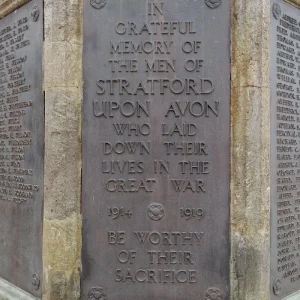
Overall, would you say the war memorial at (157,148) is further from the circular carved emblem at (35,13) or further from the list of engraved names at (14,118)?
the list of engraved names at (14,118)

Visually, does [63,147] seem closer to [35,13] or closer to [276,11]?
[35,13]

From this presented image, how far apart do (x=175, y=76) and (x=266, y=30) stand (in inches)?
37.6

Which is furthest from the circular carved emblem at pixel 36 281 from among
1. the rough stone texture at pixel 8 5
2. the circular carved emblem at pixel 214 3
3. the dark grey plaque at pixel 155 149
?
the circular carved emblem at pixel 214 3

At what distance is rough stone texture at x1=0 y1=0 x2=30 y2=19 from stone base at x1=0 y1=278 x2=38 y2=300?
3057 mm

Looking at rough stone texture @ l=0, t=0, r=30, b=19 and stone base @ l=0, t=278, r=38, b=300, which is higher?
rough stone texture @ l=0, t=0, r=30, b=19

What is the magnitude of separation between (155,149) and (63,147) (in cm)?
87

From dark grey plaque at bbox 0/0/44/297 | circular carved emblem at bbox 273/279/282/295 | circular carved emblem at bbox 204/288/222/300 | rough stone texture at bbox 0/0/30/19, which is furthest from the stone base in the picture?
rough stone texture at bbox 0/0/30/19

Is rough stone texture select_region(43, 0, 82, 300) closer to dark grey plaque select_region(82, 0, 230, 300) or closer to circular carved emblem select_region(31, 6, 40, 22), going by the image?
dark grey plaque select_region(82, 0, 230, 300)

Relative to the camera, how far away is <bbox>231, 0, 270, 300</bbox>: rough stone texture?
11.9 ft

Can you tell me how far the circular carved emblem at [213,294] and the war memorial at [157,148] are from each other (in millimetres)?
13

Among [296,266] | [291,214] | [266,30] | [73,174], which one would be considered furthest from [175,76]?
[296,266]

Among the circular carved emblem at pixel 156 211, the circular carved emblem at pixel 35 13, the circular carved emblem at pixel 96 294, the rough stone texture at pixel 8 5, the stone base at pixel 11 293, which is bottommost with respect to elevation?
the stone base at pixel 11 293

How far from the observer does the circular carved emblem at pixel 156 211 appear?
3.73 m

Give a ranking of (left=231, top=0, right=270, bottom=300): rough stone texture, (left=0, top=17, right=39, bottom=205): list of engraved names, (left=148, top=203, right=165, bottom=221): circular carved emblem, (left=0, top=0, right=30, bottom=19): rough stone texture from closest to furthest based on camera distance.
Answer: (left=231, top=0, right=270, bottom=300): rough stone texture, (left=148, top=203, right=165, bottom=221): circular carved emblem, (left=0, top=17, right=39, bottom=205): list of engraved names, (left=0, top=0, right=30, bottom=19): rough stone texture
